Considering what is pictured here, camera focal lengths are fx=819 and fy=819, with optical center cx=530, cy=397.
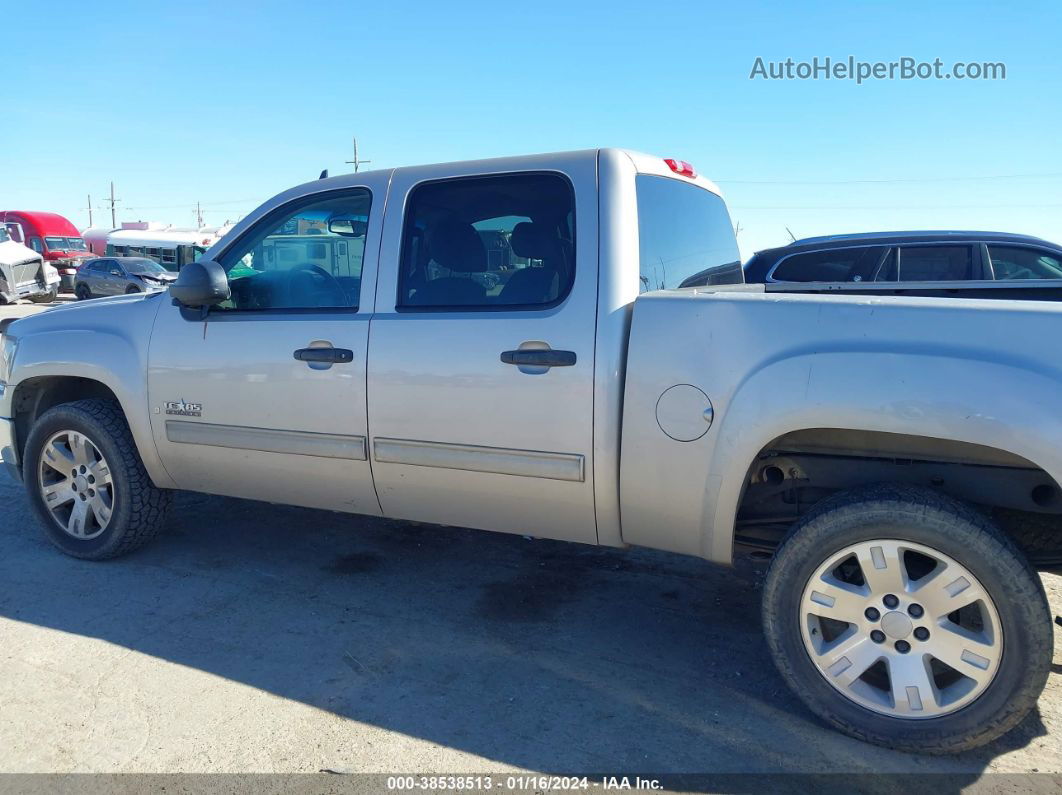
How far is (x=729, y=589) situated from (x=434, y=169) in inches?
96.8

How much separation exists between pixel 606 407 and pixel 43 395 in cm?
334

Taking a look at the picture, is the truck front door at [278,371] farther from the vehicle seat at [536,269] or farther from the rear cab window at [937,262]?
the rear cab window at [937,262]

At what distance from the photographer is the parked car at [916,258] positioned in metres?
7.30

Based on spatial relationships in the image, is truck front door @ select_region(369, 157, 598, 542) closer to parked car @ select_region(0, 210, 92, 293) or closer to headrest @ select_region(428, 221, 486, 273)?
headrest @ select_region(428, 221, 486, 273)

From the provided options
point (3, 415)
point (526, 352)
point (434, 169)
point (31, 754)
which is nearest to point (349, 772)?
point (31, 754)

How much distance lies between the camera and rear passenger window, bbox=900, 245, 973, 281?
7.36 meters

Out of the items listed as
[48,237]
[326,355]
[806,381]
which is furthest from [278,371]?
[48,237]

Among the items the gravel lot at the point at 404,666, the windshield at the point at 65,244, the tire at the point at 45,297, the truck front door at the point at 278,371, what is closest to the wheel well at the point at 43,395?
the gravel lot at the point at 404,666

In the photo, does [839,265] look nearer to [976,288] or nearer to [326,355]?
[976,288]

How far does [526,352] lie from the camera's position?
317cm

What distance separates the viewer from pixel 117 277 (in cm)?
2548

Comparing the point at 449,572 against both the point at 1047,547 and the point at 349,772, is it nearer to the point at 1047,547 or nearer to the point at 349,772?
the point at 349,772

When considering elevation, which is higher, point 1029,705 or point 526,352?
point 526,352

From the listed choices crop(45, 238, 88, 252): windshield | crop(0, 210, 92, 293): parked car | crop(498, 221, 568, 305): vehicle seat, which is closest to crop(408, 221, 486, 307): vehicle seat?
crop(498, 221, 568, 305): vehicle seat
